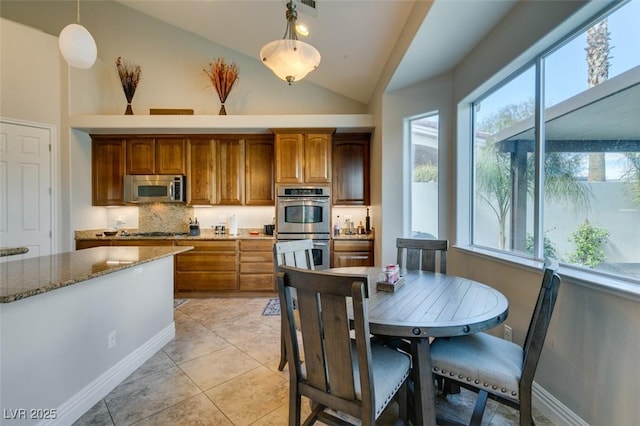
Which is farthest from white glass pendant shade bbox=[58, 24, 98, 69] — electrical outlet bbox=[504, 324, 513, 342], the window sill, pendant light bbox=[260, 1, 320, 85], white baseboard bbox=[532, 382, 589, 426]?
white baseboard bbox=[532, 382, 589, 426]

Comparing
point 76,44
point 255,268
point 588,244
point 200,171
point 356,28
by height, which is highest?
point 356,28

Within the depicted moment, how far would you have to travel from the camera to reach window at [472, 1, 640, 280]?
1.51 metres

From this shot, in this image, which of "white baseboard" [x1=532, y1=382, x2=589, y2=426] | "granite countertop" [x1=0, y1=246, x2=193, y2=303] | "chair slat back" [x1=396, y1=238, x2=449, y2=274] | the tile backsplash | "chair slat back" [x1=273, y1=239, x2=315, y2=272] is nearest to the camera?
"granite countertop" [x1=0, y1=246, x2=193, y2=303]

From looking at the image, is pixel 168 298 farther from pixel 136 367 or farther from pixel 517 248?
pixel 517 248

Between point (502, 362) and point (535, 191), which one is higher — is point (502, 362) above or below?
below

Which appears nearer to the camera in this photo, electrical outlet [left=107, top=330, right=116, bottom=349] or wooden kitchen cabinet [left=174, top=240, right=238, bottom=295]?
electrical outlet [left=107, top=330, right=116, bottom=349]

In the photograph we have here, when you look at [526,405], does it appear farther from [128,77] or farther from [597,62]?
[128,77]

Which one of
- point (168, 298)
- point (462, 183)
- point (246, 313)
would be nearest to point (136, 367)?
point (168, 298)

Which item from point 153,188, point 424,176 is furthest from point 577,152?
point 153,188

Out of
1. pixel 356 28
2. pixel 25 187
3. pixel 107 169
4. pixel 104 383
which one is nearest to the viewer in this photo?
pixel 104 383

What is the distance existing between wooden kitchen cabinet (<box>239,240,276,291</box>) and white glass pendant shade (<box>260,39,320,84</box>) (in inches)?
99.4

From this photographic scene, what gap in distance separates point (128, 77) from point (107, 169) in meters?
1.43

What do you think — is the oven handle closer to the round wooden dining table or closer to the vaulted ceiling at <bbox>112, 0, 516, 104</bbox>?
the vaulted ceiling at <bbox>112, 0, 516, 104</bbox>

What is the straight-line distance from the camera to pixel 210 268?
405cm
